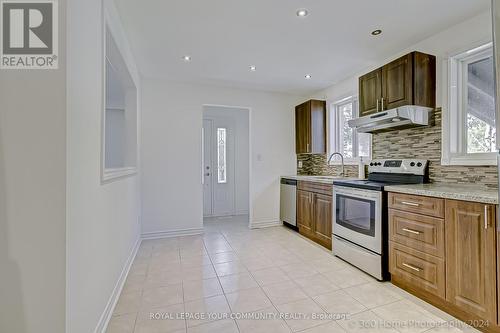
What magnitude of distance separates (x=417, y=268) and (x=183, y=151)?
3.38 meters

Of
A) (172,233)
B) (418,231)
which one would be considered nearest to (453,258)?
(418,231)

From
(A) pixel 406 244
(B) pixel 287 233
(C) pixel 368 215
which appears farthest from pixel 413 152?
(B) pixel 287 233

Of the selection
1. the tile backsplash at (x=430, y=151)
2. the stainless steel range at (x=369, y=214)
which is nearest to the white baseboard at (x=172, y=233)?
the stainless steel range at (x=369, y=214)

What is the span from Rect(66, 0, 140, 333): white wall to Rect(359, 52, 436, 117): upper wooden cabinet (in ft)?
9.07

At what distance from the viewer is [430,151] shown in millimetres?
2521

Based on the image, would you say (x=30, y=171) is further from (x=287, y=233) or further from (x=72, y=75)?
(x=287, y=233)

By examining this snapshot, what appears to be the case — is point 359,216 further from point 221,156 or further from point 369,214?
point 221,156

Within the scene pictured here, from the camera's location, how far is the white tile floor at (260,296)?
1.69m

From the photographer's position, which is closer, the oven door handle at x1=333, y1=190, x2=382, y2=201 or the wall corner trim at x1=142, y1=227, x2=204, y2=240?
the oven door handle at x1=333, y1=190, x2=382, y2=201

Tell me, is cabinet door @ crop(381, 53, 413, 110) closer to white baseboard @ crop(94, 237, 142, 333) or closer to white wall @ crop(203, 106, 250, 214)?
white wall @ crop(203, 106, 250, 214)

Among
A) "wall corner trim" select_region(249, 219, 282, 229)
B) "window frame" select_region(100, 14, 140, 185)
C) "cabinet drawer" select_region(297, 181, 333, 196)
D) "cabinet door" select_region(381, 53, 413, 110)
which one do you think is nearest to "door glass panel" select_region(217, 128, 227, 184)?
"wall corner trim" select_region(249, 219, 282, 229)

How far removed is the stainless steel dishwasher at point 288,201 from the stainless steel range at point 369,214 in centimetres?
112

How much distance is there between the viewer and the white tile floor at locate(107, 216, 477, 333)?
5.56ft

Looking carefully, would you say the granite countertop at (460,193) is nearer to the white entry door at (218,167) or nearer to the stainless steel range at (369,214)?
the stainless steel range at (369,214)
